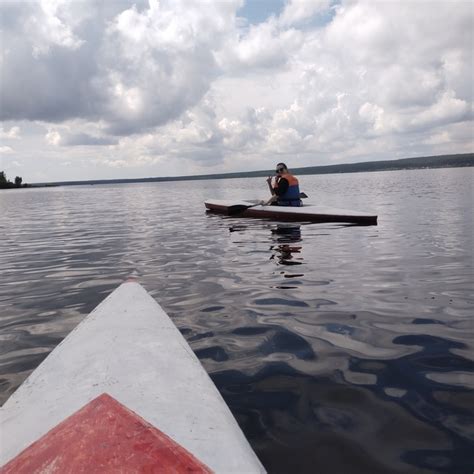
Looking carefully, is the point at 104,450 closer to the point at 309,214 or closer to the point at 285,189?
the point at 309,214

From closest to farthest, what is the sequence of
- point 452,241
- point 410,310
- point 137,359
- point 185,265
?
point 137,359, point 410,310, point 185,265, point 452,241

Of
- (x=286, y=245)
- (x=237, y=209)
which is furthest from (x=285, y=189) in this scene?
(x=286, y=245)

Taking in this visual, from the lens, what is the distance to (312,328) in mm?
4691

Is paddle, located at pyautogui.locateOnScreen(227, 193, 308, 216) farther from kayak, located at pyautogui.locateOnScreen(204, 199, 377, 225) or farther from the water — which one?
the water

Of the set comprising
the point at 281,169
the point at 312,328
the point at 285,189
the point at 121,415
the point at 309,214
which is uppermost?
the point at 281,169

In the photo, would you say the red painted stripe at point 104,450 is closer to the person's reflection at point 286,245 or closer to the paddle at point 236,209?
the person's reflection at point 286,245

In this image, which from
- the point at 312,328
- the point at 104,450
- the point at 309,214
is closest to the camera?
the point at 104,450

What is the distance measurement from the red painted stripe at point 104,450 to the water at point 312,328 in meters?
0.85

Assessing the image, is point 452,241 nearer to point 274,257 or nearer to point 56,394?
point 274,257

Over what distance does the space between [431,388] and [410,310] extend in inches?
81.9

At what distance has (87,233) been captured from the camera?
14.0 metres

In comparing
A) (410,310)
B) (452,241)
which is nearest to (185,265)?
(410,310)

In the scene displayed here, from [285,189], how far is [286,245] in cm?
490

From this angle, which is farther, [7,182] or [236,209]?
[7,182]
